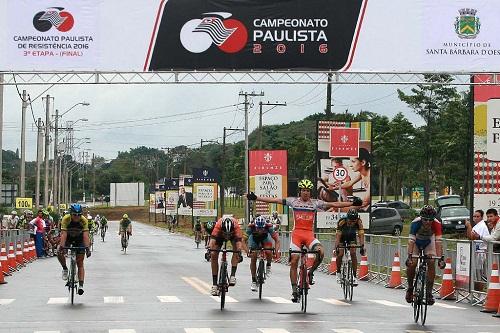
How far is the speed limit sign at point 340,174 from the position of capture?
116 ft

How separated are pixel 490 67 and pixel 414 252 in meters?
12.1

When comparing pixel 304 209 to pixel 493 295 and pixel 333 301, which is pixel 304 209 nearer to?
pixel 333 301

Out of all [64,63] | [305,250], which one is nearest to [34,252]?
[64,63]

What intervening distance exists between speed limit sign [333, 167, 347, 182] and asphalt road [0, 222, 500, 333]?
379 inches

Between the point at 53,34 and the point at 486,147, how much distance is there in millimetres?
11433

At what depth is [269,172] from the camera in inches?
1797

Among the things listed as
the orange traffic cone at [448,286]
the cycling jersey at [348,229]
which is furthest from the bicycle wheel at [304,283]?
the orange traffic cone at [448,286]

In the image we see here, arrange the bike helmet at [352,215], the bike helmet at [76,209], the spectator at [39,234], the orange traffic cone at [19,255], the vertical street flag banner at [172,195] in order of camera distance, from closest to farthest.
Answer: the bike helmet at [76,209] < the bike helmet at [352,215] < the orange traffic cone at [19,255] < the spectator at [39,234] < the vertical street flag banner at [172,195]

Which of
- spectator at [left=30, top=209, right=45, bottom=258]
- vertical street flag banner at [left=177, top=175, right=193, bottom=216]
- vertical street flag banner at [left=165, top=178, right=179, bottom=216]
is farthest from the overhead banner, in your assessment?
vertical street flag banner at [left=165, top=178, right=179, bottom=216]

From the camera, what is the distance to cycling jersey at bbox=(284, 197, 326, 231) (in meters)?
17.5

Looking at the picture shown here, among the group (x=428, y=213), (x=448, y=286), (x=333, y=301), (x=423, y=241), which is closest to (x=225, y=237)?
(x=333, y=301)

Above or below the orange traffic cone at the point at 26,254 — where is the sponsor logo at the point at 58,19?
above

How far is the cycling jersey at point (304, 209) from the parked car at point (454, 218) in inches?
1380

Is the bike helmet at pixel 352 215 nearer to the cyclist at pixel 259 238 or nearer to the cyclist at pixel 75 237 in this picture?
the cyclist at pixel 259 238
